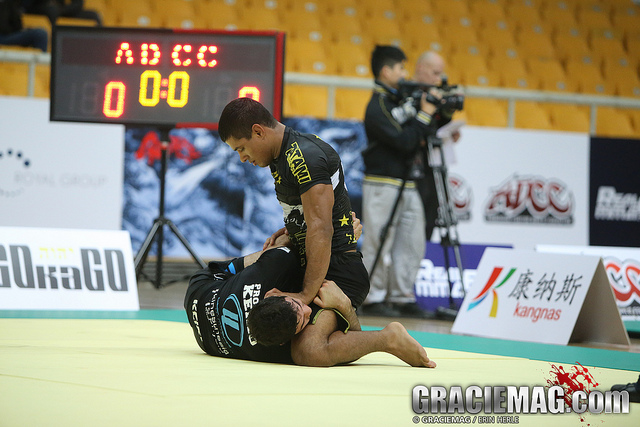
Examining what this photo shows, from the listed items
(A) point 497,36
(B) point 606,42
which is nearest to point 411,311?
(A) point 497,36

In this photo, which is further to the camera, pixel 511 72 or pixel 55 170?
pixel 511 72

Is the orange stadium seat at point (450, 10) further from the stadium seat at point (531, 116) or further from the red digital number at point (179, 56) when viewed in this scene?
the red digital number at point (179, 56)

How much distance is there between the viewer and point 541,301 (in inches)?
216

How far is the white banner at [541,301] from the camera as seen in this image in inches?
206

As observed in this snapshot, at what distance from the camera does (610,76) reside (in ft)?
41.2

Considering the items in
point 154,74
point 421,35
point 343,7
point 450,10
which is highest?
point 450,10

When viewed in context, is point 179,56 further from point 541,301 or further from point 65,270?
point 541,301

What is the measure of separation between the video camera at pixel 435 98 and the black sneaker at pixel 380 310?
1.67 metres

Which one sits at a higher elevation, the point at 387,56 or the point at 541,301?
the point at 387,56

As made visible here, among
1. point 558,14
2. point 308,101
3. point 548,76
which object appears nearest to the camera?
point 308,101

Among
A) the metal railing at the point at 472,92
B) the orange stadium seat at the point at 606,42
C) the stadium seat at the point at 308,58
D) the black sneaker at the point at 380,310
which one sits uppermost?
the orange stadium seat at the point at 606,42

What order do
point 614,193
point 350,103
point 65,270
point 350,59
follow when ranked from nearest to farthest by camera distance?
1. point 65,270
2. point 614,193
3. point 350,103
4. point 350,59

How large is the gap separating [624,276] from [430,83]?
7.47 ft

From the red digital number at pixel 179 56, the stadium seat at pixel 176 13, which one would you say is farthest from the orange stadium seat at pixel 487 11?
the red digital number at pixel 179 56
